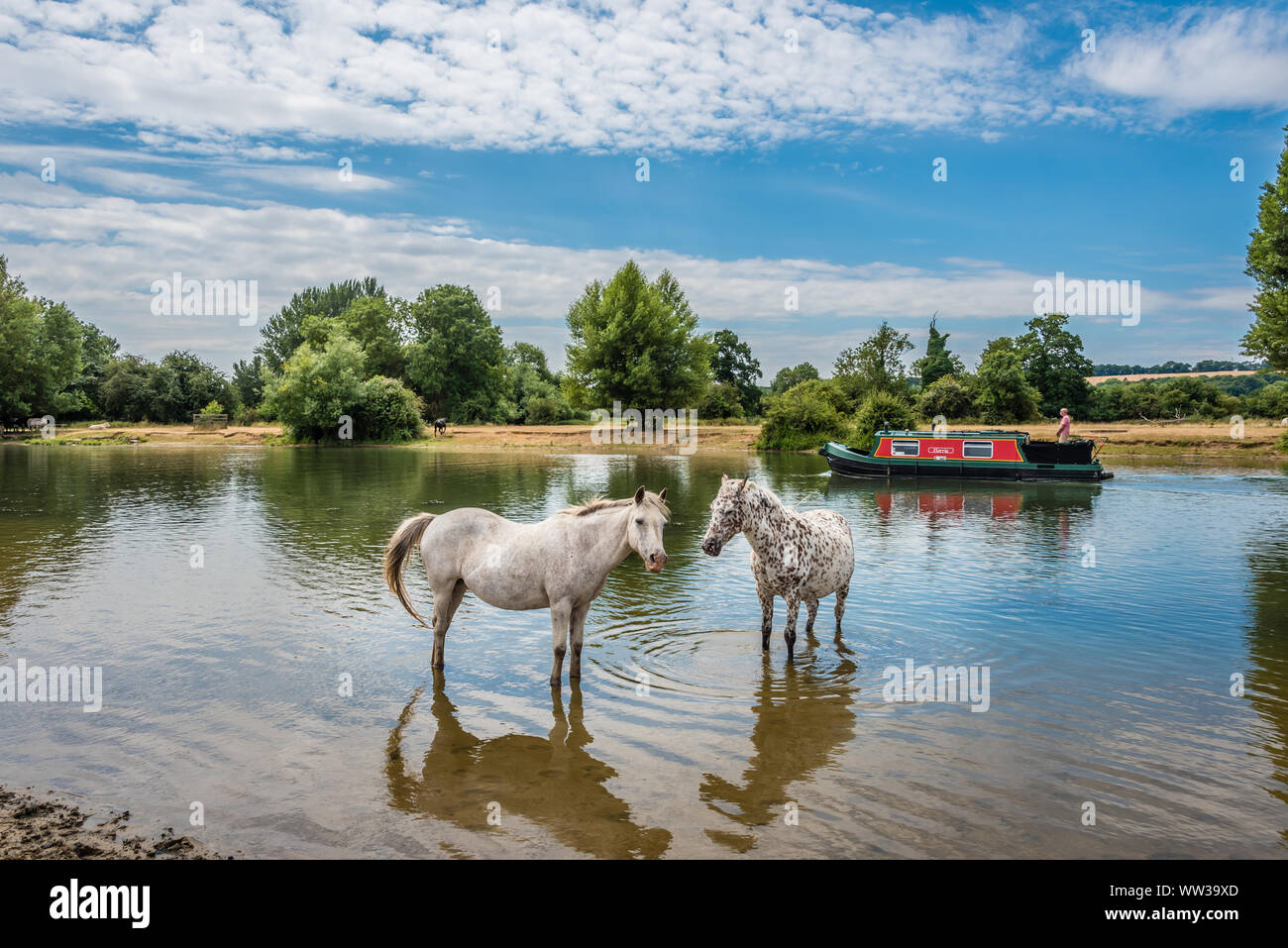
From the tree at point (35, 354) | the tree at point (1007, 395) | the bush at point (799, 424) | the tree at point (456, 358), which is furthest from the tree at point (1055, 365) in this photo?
the tree at point (35, 354)

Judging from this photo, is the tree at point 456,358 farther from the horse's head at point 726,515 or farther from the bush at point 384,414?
the horse's head at point 726,515

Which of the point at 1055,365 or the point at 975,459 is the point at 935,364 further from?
the point at 975,459

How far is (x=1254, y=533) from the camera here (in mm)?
16125

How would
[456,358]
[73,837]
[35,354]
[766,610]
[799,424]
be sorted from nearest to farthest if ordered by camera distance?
[73,837] < [766,610] < [799,424] < [35,354] < [456,358]

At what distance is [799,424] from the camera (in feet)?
154

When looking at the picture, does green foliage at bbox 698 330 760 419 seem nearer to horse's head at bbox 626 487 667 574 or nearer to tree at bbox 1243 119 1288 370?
tree at bbox 1243 119 1288 370

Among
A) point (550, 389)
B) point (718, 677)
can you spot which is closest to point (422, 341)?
point (550, 389)

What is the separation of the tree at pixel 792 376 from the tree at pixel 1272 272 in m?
40.6

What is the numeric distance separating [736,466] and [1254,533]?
21502 mm

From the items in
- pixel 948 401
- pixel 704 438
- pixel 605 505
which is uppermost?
pixel 948 401

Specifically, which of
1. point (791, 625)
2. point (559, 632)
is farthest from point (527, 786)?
point (791, 625)

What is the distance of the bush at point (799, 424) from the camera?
4619 cm

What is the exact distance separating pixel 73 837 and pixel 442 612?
3.53 m
